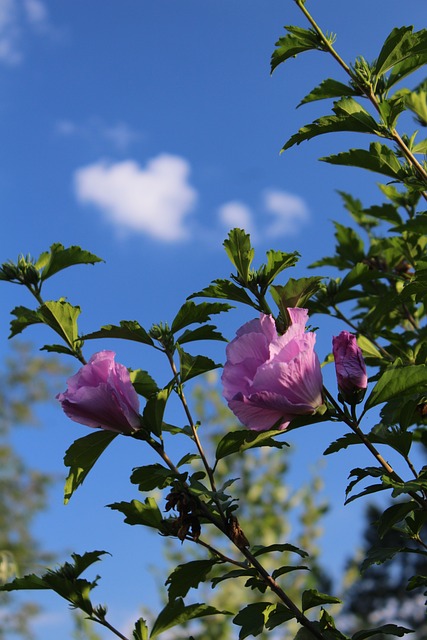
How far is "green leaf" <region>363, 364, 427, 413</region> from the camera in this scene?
4.25ft

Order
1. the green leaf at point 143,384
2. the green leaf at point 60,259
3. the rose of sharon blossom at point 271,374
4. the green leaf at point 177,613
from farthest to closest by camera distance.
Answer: the green leaf at point 60,259 → the green leaf at point 177,613 → the green leaf at point 143,384 → the rose of sharon blossom at point 271,374

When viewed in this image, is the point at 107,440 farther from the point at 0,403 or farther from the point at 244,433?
the point at 0,403

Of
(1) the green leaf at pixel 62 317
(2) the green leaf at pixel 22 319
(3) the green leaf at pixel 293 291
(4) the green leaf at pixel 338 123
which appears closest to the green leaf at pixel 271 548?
(3) the green leaf at pixel 293 291

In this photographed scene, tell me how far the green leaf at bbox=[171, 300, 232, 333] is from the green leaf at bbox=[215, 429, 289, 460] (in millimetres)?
281

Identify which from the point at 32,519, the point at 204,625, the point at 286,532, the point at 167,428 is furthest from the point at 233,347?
the point at 32,519

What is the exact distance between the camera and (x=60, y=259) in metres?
1.87

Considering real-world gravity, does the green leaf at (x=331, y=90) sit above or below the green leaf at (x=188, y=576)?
above

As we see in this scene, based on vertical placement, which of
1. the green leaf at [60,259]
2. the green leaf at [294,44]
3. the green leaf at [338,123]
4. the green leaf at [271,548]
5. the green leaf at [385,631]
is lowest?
the green leaf at [385,631]

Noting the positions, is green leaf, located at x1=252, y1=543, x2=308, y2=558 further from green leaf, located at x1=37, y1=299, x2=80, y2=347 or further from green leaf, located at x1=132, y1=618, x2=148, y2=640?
green leaf, located at x1=37, y1=299, x2=80, y2=347

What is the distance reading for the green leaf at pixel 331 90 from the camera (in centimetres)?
169

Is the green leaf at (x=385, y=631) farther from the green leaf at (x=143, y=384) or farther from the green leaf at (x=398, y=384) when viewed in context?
the green leaf at (x=143, y=384)

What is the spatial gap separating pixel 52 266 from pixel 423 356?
946 millimetres

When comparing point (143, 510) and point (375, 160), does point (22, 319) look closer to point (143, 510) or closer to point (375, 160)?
point (143, 510)

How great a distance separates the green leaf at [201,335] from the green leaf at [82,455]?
31cm
